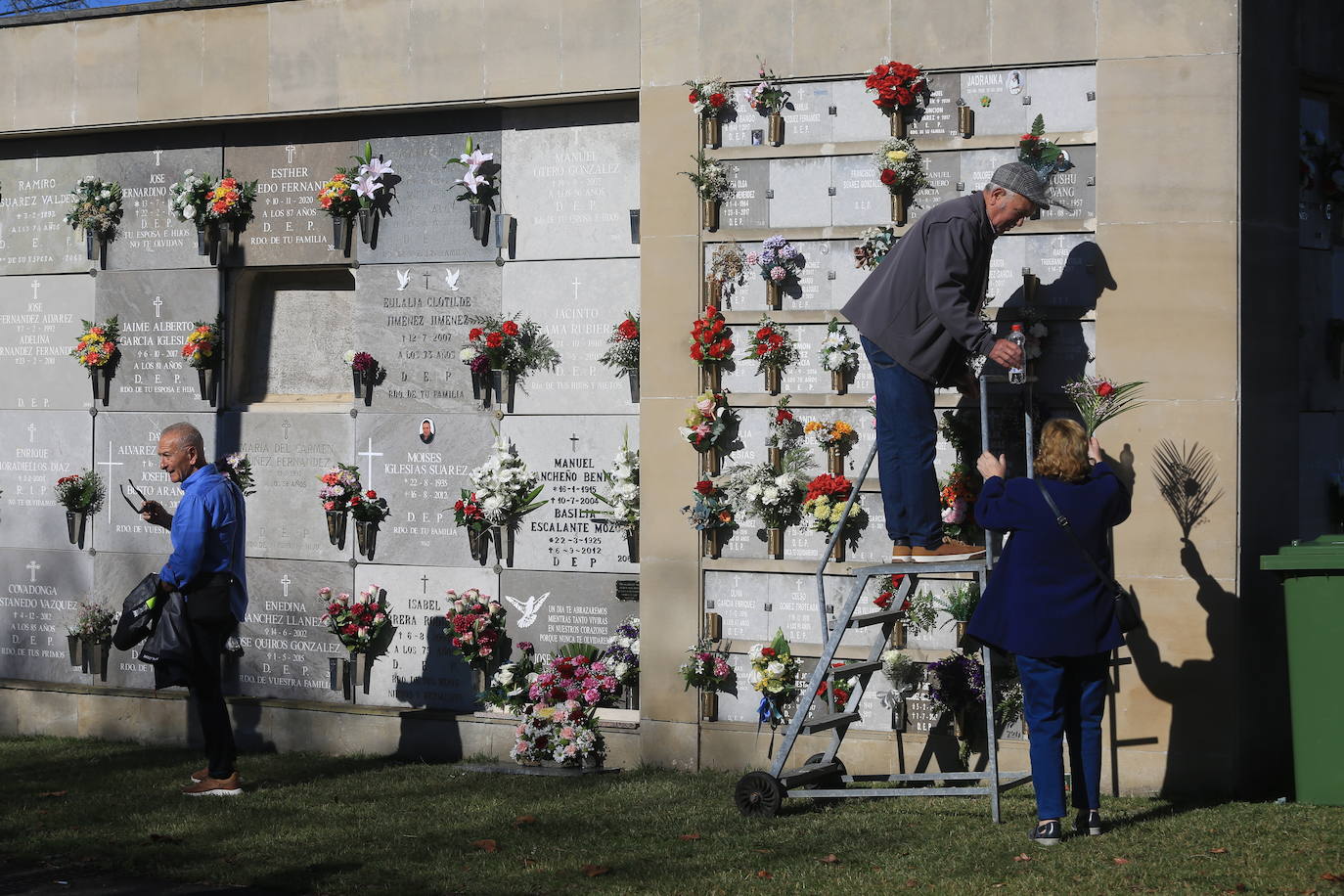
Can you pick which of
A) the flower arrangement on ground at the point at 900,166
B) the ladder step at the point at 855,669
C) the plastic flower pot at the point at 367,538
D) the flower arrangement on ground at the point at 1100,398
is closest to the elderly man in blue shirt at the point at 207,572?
the plastic flower pot at the point at 367,538

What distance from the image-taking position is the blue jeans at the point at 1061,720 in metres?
5.53

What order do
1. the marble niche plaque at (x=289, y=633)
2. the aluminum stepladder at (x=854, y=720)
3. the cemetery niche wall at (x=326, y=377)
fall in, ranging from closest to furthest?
the aluminum stepladder at (x=854, y=720) → the cemetery niche wall at (x=326, y=377) → the marble niche plaque at (x=289, y=633)

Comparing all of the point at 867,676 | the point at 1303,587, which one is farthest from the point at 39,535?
the point at 1303,587

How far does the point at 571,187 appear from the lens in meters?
8.13

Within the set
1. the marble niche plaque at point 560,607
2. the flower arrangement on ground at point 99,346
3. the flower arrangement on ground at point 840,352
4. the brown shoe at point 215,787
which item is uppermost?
the flower arrangement on ground at point 99,346

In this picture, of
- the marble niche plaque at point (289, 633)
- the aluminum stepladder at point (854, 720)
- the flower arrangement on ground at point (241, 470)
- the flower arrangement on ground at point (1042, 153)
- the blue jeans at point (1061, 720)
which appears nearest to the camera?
the blue jeans at point (1061, 720)

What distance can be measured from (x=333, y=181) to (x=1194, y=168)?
192 inches

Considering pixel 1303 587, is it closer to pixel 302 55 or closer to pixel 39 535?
pixel 302 55

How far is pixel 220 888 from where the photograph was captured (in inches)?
210

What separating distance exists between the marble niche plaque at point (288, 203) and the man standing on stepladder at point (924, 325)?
3835 millimetres

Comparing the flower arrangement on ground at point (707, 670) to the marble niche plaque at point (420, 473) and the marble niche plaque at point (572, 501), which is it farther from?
the marble niche plaque at point (420, 473)

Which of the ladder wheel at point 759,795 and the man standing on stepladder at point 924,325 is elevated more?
the man standing on stepladder at point 924,325

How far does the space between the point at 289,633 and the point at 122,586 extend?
1247 mm

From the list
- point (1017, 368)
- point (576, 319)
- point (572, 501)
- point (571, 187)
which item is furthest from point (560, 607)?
point (1017, 368)
